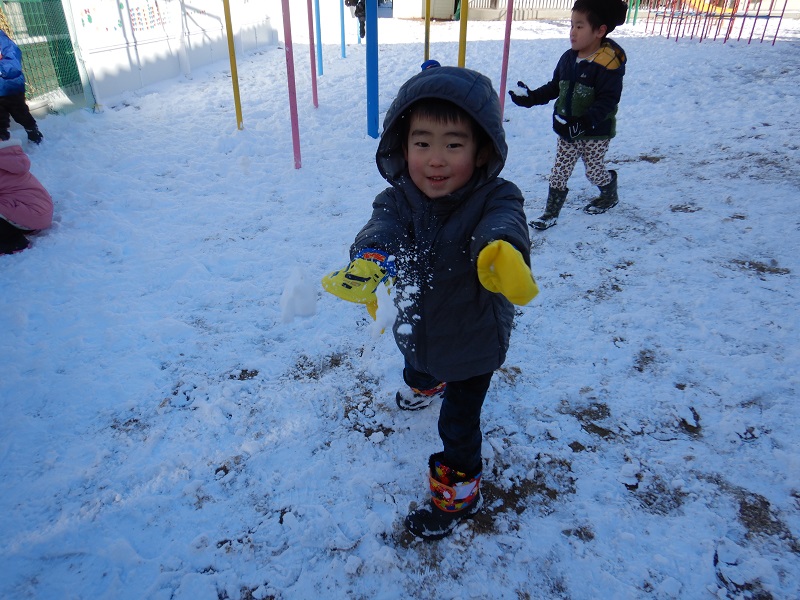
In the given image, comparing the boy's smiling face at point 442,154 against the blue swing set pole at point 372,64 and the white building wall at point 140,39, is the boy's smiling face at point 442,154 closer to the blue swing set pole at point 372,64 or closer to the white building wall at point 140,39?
the blue swing set pole at point 372,64

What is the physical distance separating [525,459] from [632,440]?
44 cm

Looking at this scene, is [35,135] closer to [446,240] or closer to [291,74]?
[291,74]

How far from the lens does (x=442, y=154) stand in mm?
1420

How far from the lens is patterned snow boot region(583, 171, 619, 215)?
3.81m

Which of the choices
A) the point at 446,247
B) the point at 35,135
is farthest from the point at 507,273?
the point at 35,135

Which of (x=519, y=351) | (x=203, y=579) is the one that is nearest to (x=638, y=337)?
(x=519, y=351)

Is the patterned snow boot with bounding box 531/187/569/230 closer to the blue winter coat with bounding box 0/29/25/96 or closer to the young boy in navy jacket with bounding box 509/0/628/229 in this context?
the young boy in navy jacket with bounding box 509/0/628/229

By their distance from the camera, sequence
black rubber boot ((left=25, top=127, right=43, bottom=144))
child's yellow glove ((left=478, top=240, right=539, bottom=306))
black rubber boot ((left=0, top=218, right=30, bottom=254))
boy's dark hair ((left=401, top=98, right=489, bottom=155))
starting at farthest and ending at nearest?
1. black rubber boot ((left=25, top=127, right=43, bottom=144))
2. black rubber boot ((left=0, top=218, right=30, bottom=254))
3. boy's dark hair ((left=401, top=98, right=489, bottom=155))
4. child's yellow glove ((left=478, top=240, right=539, bottom=306))

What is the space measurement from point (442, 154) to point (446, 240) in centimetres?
25

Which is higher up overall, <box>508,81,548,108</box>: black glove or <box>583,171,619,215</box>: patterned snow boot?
<box>508,81,548,108</box>: black glove

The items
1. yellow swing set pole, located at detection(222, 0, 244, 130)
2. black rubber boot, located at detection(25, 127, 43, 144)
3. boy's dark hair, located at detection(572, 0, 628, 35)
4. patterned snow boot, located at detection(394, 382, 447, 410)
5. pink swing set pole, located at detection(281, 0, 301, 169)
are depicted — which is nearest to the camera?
patterned snow boot, located at detection(394, 382, 447, 410)

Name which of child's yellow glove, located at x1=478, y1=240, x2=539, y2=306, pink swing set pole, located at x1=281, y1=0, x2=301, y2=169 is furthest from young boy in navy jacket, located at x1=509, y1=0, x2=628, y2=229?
child's yellow glove, located at x1=478, y1=240, x2=539, y2=306

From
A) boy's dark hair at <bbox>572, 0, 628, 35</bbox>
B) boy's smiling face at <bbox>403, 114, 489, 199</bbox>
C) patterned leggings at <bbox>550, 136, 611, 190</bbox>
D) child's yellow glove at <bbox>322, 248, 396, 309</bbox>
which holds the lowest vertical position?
patterned leggings at <bbox>550, 136, 611, 190</bbox>

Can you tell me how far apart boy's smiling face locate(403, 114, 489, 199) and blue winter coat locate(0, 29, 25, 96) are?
5.97 m
